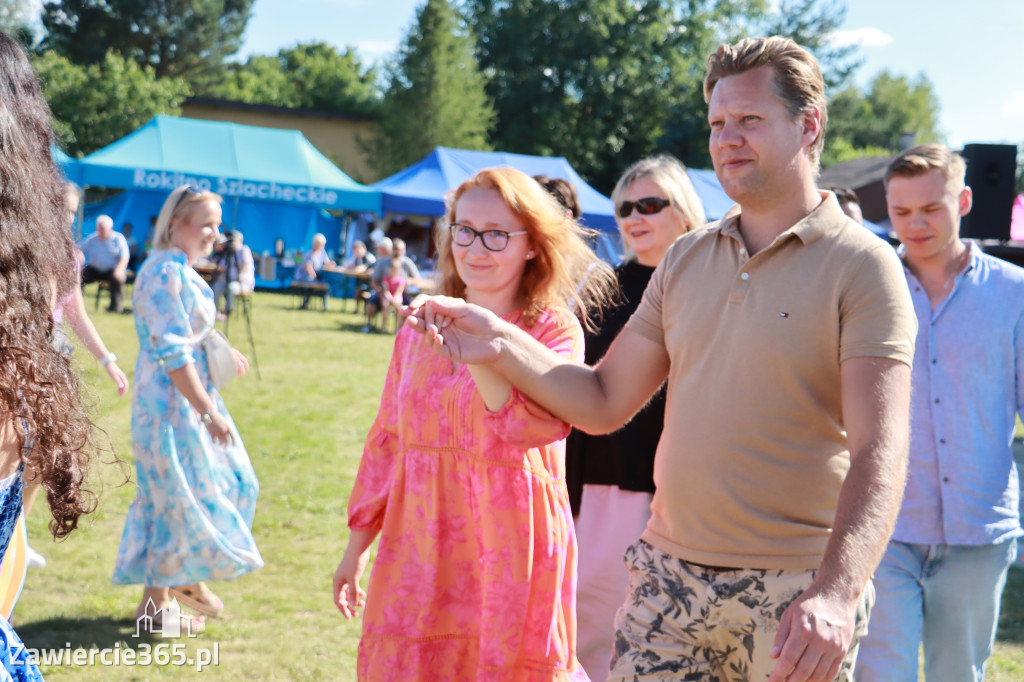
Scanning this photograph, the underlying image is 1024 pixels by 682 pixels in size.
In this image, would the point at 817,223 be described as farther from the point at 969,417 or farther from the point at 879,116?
the point at 879,116

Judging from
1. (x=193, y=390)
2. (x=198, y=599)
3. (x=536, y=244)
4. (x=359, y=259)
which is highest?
(x=536, y=244)

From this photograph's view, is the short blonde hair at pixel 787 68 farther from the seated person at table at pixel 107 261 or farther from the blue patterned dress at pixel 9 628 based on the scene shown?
the seated person at table at pixel 107 261

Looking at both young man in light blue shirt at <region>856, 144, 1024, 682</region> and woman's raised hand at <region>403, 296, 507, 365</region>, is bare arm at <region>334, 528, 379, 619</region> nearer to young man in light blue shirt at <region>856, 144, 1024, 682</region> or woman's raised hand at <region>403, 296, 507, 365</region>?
woman's raised hand at <region>403, 296, 507, 365</region>

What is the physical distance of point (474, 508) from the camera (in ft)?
8.40

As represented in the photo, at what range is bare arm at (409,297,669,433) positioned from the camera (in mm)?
2252

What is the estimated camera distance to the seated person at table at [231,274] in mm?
17156

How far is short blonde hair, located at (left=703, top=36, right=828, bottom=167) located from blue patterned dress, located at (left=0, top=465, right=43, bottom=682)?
5.80 ft

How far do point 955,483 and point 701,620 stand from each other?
1625 mm

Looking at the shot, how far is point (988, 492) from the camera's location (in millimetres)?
3393

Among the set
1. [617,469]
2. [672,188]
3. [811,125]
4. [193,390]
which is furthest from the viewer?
[193,390]

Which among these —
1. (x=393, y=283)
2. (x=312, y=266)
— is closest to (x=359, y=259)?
(x=312, y=266)

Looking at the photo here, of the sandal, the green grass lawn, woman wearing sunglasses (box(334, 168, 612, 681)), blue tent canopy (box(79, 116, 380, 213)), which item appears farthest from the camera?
blue tent canopy (box(79, 116, 380, 213))

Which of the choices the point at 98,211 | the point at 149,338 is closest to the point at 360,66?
the point at 98,211

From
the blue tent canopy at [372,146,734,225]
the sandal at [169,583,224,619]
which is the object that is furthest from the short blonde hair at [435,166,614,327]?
the blue tent canopy at [372,146,734,225]
